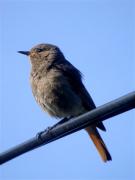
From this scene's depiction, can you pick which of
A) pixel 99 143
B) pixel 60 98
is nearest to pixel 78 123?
pixel 60 98

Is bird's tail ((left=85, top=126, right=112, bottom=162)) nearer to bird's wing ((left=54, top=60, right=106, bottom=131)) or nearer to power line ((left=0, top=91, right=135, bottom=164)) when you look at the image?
bird's wing ((left=54, top=60, right=106, bottom=131))

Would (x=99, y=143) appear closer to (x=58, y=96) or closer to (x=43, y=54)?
(x=58, y=96)

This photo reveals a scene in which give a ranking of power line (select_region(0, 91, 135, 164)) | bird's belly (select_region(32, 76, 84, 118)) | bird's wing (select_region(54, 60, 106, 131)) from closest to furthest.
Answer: power line (select_region(0, 91, 135, 164)) < bird's belly (select_region(32, 76, 84, 118)) < bird's wing (select_region(54, 60, 106, 131))

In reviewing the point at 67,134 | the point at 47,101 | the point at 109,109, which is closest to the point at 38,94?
the point at 47,101

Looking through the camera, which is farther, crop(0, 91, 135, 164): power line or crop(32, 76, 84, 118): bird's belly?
crop(32, 76, 84, 118): bird's belly

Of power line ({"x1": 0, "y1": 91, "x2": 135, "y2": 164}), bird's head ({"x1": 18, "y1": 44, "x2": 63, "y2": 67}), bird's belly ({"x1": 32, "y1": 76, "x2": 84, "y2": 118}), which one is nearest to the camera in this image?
power line ({"x1": 0, "y1": 91, "x2": 135, "y2": 164})

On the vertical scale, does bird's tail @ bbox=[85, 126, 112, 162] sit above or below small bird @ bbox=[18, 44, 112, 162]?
below

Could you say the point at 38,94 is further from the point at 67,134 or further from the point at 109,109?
the point at 109,109

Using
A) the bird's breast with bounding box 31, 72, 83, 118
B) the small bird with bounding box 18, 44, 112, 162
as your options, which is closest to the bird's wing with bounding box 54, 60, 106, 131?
the small bird with bounding box 18, 44, 112, 162

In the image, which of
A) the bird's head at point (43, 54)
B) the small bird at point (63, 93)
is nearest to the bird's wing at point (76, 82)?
the small bird at point (63, 93)
